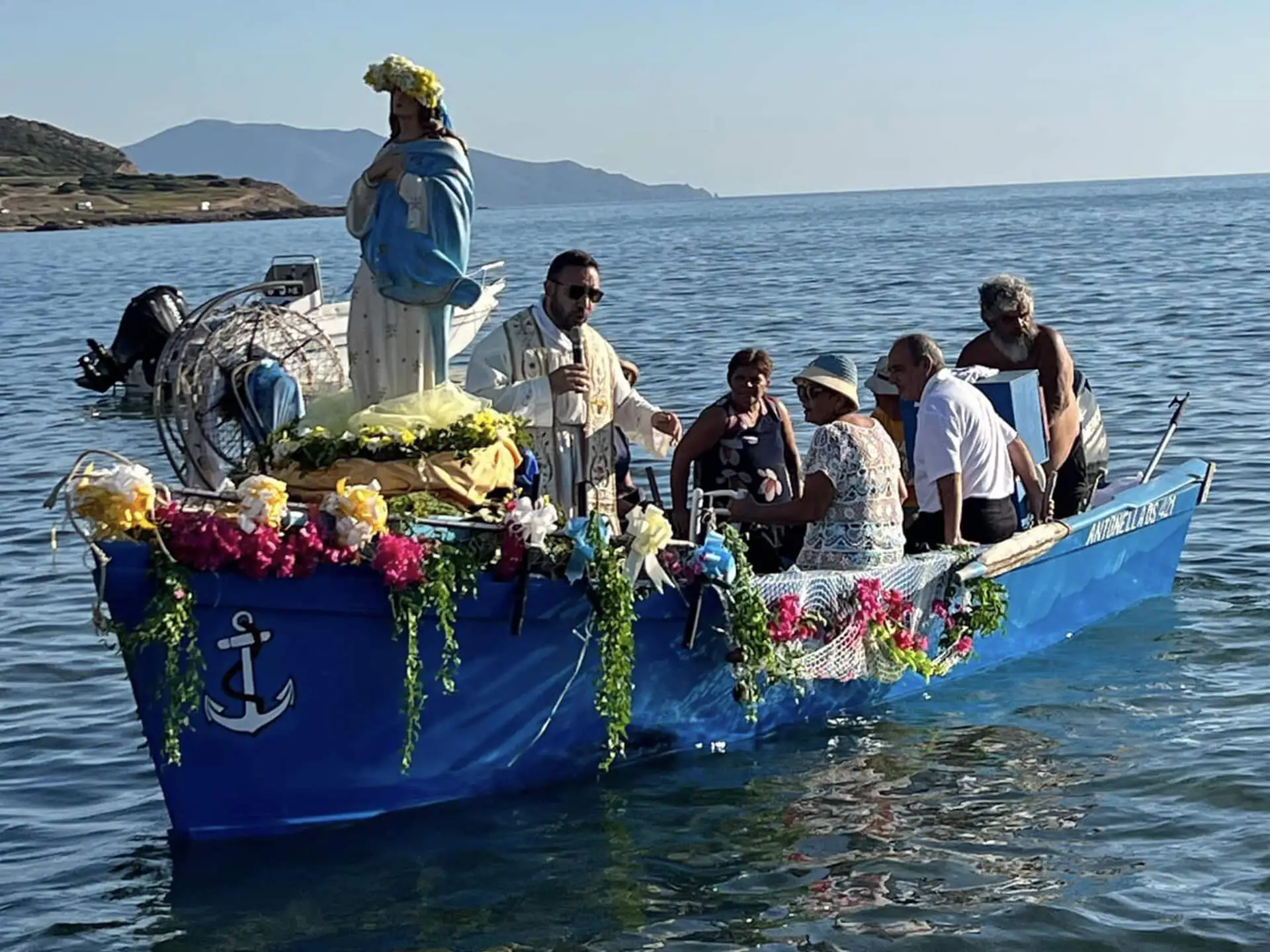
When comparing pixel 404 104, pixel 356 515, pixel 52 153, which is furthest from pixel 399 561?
pixel 52 153

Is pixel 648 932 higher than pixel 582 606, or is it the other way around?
pixel 582 606

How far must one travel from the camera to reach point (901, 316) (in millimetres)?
29562

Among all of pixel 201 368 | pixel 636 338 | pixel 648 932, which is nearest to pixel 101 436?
pixel 636 338

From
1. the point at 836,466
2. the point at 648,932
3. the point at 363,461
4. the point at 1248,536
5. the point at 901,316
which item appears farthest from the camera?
the point at 901,316

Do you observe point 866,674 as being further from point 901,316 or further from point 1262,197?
point 1262,197

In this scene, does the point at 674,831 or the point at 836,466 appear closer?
the point at 674,831

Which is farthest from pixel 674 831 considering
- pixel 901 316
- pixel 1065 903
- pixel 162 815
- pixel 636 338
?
pixel 901 316

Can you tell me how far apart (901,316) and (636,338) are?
4754 millimetres

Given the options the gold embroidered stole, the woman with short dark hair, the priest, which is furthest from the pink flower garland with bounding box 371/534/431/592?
the woman with short dark hair

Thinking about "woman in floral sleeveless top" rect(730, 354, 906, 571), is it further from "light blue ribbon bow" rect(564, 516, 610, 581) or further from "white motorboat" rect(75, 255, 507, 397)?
"white motorboat" rect(75, 255, 507, 397)

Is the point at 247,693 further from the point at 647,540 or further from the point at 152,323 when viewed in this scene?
the point at 152,323

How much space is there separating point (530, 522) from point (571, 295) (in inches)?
53.8

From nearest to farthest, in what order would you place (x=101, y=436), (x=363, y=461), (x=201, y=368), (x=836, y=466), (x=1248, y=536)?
(x=363, y=461) → (x=836, y=466) → (x=201, y=368) → (x=1248, y=536) → (x=101, y=436)

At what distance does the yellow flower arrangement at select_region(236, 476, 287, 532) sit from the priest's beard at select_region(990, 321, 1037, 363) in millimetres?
4926
